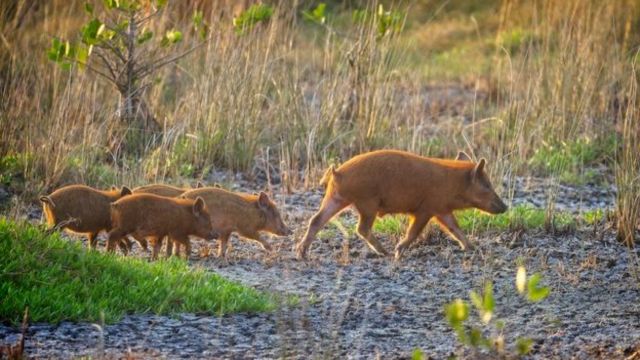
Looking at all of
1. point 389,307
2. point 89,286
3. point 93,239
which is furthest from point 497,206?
point 89,286

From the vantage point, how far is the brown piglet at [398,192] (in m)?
9.23

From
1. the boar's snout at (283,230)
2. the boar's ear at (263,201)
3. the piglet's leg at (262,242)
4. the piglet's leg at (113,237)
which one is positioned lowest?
the piglet's leg at (262,242)

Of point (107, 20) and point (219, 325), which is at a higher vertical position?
point (107, 20)

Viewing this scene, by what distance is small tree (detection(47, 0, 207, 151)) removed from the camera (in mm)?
11398

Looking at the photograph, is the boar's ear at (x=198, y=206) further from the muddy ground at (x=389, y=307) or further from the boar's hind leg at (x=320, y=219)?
the boar's hind leg at (x=320, y=219)

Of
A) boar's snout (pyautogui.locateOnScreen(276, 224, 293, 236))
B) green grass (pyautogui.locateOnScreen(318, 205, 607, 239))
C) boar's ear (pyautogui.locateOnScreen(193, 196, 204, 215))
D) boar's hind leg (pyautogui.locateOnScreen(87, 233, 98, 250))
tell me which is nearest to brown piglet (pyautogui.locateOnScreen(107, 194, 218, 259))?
boar's ear (pyautogui.locateOnScreen(193, 196, 204, 215))

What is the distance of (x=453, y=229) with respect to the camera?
950cm

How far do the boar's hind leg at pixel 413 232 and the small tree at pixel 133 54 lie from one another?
3.26 m

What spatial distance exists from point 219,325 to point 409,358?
126 cm

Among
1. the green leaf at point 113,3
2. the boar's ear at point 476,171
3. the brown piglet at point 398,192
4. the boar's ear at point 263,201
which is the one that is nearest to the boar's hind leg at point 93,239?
the boar's ear at point 263,201

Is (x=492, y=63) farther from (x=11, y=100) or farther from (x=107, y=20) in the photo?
(x=11, y=100)

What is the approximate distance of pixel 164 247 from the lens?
33.3 feet

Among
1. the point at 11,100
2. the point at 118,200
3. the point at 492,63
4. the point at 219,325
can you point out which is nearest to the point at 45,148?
the point at 11,100

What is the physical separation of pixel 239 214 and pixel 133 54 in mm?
3121
